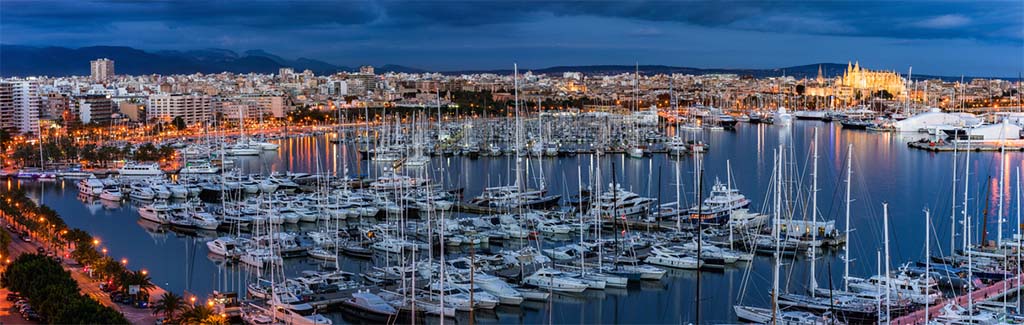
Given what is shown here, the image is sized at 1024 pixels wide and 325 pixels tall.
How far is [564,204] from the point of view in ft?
48.9

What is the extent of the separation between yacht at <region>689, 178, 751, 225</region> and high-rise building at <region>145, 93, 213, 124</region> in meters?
25.9

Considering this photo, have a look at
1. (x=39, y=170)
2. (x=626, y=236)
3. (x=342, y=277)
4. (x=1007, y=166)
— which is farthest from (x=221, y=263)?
(x=1007, y=166)

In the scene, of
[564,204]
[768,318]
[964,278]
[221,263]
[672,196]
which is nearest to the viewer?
[768,318]

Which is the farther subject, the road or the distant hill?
the distant hill

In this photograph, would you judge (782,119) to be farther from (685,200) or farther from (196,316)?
(196,316)

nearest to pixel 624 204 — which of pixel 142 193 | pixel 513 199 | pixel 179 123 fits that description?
pixel 513 199

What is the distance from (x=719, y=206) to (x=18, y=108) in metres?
21.3

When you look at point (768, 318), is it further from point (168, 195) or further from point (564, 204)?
point (168, 195)

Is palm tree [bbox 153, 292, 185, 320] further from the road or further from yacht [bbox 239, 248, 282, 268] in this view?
yacht [bbox 239, 248, 282, 268]

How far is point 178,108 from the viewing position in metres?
36.6

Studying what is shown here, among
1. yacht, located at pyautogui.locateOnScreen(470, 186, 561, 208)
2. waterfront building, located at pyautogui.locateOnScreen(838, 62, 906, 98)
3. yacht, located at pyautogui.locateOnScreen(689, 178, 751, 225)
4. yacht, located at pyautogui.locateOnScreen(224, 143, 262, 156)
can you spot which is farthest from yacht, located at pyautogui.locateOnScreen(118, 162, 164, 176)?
waterfront building, located at pyautogui.locateOnScreen(838, 62, 906, 98)

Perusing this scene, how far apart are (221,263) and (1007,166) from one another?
1637 cm

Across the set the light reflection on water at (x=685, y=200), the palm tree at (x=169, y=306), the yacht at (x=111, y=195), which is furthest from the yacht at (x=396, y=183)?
the palm tree at (x=169, y=306)

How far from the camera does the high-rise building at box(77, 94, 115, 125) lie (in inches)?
1326
